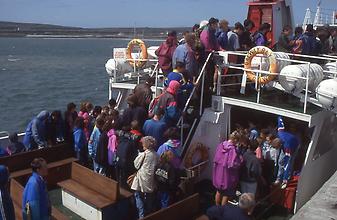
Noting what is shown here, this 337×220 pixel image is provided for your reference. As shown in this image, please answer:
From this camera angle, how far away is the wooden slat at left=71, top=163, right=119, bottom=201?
6.63 metres

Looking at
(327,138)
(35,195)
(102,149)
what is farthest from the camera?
(327,138)

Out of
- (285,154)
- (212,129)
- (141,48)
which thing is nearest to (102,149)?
(212,129)

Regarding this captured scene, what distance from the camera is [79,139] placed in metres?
8.21

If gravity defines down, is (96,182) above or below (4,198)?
below

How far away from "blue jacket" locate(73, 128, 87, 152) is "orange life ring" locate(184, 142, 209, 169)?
219cm

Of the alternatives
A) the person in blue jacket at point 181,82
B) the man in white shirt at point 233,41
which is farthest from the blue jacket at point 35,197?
the man in white shirt at point 233,41

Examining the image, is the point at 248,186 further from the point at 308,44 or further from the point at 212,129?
the point at 308,44

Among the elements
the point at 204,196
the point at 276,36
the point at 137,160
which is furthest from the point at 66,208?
the point at 276,36

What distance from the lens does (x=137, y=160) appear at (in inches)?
246

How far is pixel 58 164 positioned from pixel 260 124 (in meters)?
5.00

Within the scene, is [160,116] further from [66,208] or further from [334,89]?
[334,89]

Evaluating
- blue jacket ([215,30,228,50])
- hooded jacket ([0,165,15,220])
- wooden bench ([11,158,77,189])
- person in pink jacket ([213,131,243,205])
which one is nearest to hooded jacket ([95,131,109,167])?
wooden bench ([11,158,77,189])

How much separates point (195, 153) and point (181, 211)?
220cm

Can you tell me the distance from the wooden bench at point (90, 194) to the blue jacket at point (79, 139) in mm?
741
